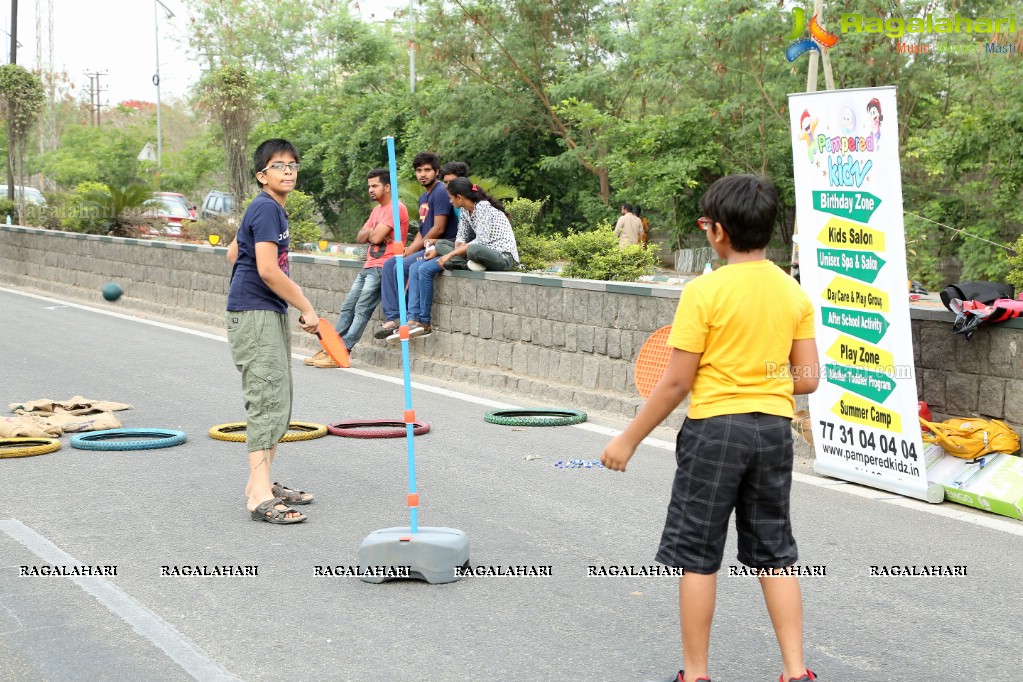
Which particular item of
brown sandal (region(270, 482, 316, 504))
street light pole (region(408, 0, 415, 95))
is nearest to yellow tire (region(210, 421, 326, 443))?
brown sandal (region(270, 482, 316, 504))

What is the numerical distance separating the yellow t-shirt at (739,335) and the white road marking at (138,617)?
197 cm

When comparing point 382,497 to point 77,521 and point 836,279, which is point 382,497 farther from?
point 836,279

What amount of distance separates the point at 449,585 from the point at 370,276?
8004 mm

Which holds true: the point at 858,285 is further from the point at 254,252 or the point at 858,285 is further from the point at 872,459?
the point at 254,252

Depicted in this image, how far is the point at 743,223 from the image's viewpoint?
386cm

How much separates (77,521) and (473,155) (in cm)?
Result: 2689

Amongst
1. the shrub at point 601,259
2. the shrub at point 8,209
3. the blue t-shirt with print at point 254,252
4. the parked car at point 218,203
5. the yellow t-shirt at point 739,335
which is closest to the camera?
the yellow t-shirt at point 739,335

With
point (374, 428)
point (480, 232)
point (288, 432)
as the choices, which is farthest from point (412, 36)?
point (288, 432)

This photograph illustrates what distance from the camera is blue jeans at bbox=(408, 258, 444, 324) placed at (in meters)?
12.5

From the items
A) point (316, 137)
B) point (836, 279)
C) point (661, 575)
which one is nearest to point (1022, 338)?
point (836, 279)

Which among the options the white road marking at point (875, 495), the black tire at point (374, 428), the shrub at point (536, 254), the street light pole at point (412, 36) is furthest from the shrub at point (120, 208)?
the black tire at point (374, 428)

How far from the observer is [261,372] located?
6.51 meters

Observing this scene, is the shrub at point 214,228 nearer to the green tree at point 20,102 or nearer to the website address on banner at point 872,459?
the green tree at point 20,102

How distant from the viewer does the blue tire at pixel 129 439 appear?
8.32 metres
